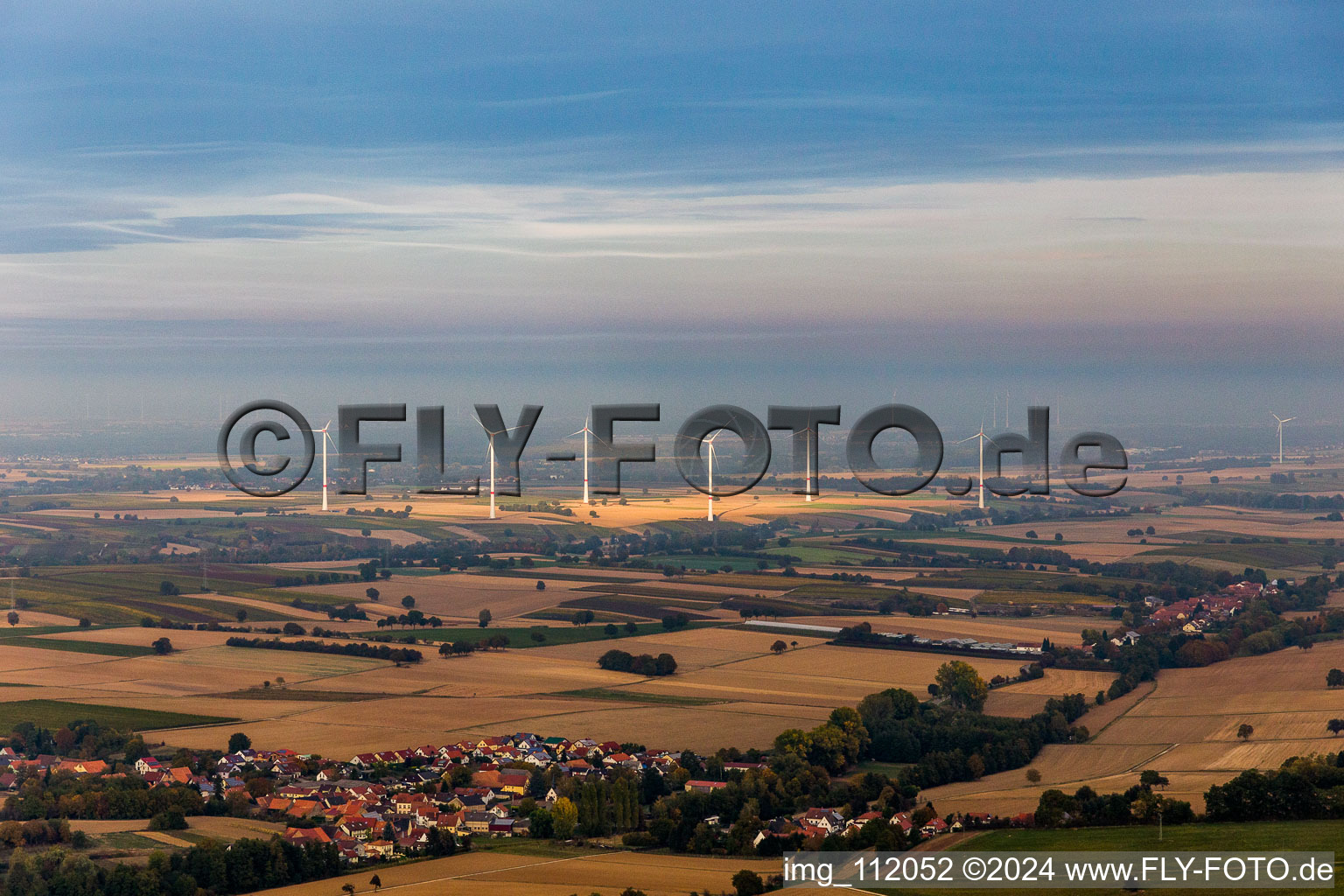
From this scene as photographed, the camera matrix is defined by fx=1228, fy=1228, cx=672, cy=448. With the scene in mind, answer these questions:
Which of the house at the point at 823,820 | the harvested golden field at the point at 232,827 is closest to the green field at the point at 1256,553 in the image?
the house at the point at 823,820

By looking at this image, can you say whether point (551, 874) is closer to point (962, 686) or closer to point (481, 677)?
point (962, 686)

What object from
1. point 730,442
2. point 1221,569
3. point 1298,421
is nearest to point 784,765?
point 1221,569

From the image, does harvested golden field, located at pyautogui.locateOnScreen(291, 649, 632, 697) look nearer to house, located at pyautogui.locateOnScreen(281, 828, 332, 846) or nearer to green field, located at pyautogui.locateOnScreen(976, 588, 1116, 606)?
house, located at pyautogui.locateOnScreen(281, 828, 332, 846)

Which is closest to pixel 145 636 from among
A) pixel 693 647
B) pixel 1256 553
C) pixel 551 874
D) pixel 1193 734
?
pixel 693 647

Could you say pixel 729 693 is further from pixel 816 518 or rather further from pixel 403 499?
pixel 403 499

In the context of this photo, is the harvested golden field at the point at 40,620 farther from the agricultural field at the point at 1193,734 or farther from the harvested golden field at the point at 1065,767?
the harvested golden field at the point at 1065,767

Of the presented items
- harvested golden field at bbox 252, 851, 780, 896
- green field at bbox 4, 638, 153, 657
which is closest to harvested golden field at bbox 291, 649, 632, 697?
green field at bbox 4, 638, 153, 657

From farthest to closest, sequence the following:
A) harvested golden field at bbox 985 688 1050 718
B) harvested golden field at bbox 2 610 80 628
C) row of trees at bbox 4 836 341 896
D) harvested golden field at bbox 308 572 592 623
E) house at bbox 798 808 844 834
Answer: harvested golden field at bbox 308 572 592 623
harvested golden field at bbox 2 610 80 628
harvested golden field at bbox 985 688 1050 718
house at bbox 798 808 844 834
row of trees at bbox 4 836 341 896
